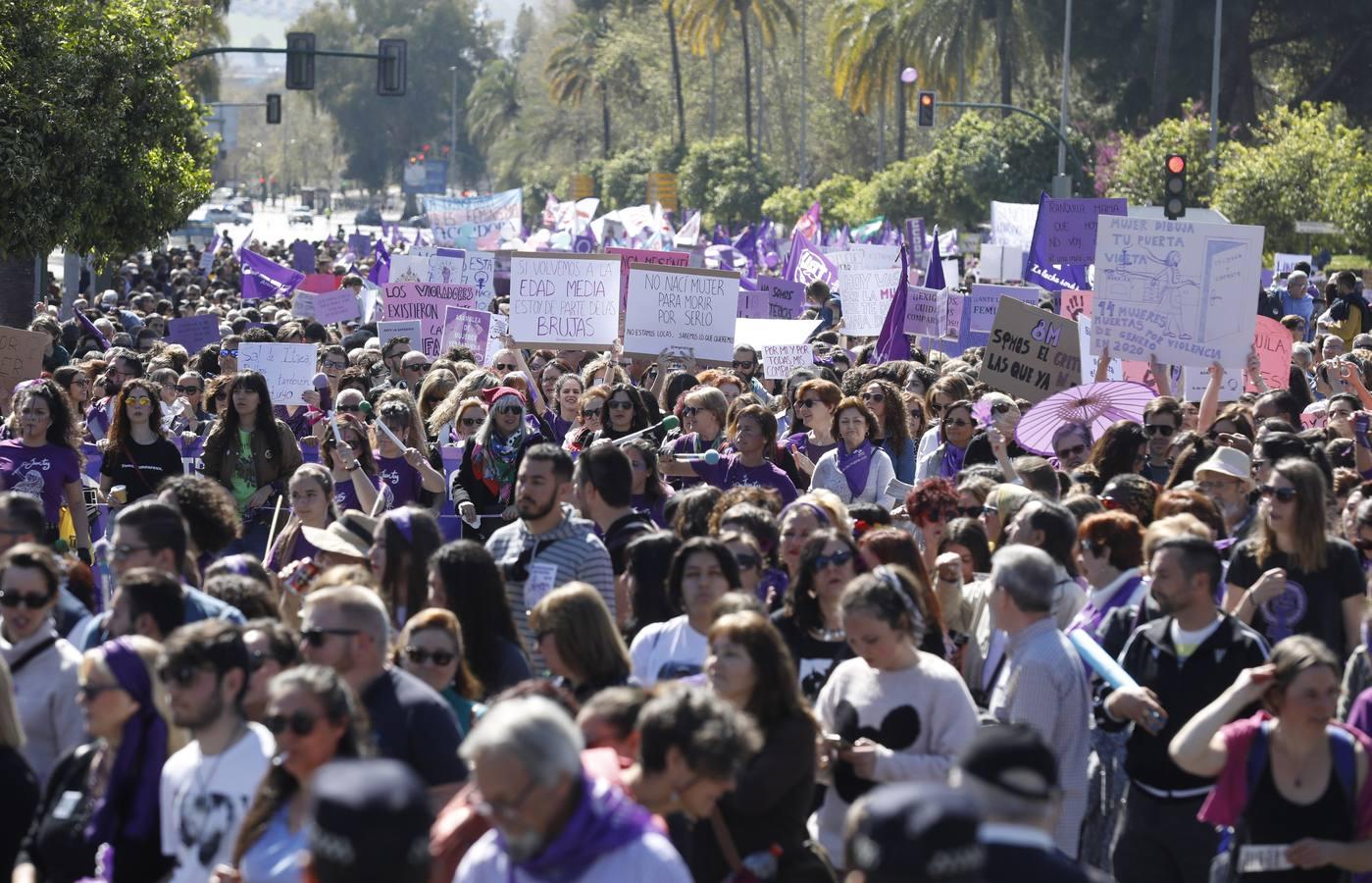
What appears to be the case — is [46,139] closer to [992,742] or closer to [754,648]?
[754,648]

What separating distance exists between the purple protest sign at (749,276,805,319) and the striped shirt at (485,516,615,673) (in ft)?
37.6

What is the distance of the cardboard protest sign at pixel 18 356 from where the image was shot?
13.1m

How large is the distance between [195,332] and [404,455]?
Answer: 832cm

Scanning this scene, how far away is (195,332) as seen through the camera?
57.6 ft

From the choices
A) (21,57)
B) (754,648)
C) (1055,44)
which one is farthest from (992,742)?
(1055,44)

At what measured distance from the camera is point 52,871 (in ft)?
15.4

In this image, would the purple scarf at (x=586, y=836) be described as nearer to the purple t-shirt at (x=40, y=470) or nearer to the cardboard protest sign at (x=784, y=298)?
the purple t-shirt at (x=40, y=470)

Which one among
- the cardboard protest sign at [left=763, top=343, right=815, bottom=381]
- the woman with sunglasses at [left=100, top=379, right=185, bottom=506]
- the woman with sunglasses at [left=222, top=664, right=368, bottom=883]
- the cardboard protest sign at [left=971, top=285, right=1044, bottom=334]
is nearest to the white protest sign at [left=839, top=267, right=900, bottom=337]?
the cardboard protest sign at [left=971, top=285, right=1044, bottom=334]

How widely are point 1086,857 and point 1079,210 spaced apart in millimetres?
13352

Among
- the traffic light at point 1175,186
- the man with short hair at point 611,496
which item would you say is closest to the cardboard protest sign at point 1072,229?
the traffic light at point 1175,186

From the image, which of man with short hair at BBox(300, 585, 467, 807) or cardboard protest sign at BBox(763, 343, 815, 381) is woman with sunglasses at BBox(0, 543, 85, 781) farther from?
cardboard protest sign at BBox(763, 343, 815, 381)

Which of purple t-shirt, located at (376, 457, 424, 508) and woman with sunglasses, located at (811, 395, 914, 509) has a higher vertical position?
woman with sunglasses, located at (811, 395, 914, 509)

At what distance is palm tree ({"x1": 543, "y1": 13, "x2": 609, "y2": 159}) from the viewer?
84.7 meters

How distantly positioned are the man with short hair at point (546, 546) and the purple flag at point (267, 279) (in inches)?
697
